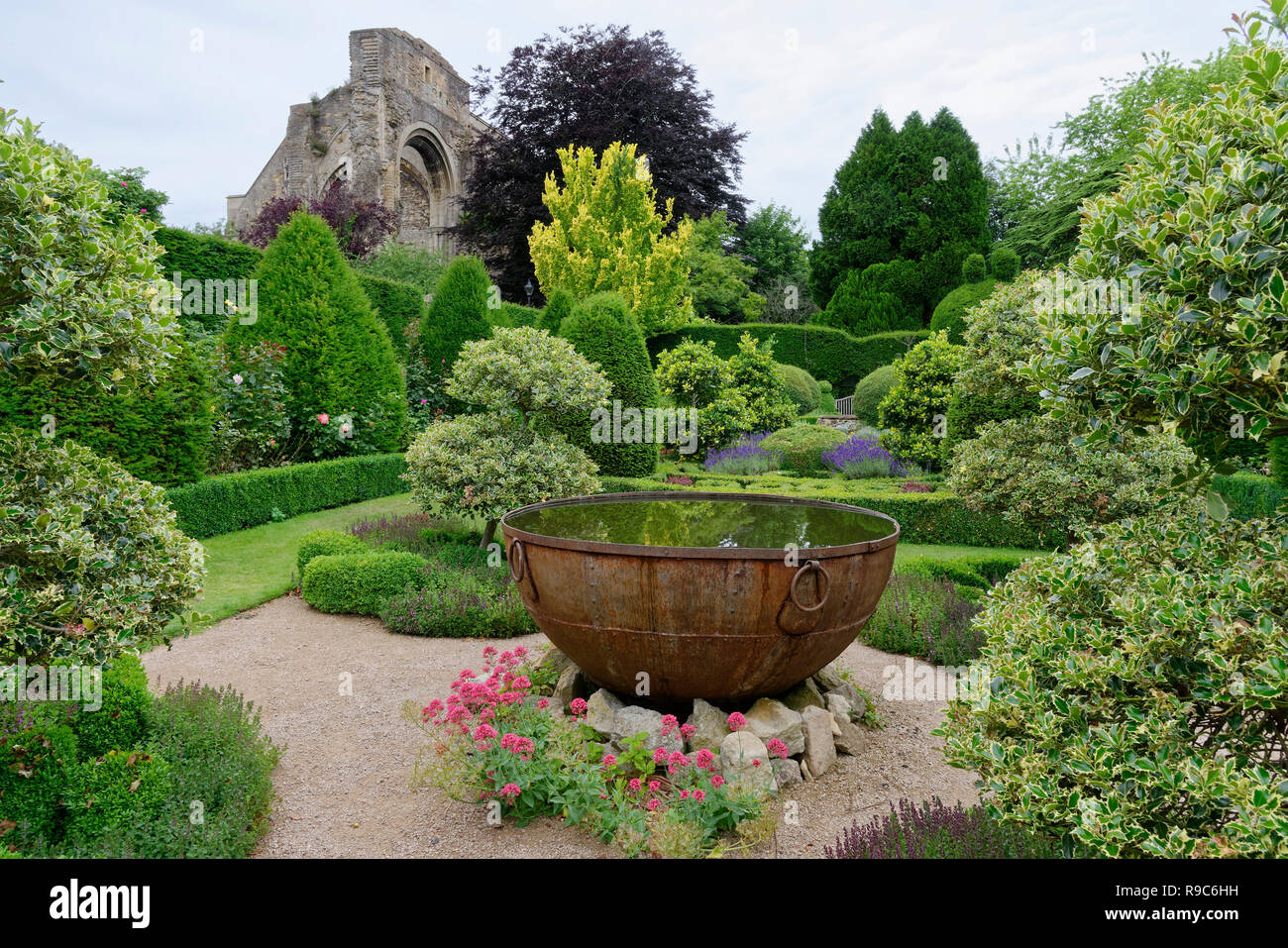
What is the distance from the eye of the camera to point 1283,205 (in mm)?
1957

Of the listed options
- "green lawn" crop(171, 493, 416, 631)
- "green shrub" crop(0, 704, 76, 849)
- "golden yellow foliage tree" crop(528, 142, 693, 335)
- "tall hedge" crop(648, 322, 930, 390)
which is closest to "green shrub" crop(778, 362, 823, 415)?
"tall hedge" crop(648, 322, 930, 390)

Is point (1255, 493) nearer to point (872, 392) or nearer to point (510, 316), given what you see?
point (872, 392)

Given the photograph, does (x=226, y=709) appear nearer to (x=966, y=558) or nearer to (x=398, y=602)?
A: (x=398, y=602)

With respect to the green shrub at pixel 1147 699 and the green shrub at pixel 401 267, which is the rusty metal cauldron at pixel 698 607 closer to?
the green shrub at pixel 1147 699

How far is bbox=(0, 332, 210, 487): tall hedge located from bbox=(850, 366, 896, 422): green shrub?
1679cm

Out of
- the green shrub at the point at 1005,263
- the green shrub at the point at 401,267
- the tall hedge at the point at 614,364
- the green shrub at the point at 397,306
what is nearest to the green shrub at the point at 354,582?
the tall hedge at the point at 614,364

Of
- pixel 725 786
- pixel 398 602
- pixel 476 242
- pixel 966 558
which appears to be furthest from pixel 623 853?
pixel 476 242

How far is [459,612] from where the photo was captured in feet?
21.1

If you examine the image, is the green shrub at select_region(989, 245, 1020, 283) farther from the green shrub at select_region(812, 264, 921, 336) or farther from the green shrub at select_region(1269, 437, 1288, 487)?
the green shrub at select_region(812, 264, 921, 336)

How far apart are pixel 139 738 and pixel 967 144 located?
122ft

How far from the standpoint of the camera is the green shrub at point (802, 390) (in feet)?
72.4

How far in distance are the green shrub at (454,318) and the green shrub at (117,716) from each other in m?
11.5

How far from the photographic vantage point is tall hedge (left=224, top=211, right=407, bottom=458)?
10719mm

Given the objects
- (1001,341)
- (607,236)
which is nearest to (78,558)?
(1001,341)
